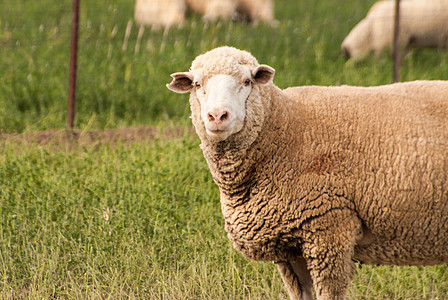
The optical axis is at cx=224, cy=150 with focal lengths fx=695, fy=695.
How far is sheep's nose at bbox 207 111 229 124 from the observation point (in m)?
3.46

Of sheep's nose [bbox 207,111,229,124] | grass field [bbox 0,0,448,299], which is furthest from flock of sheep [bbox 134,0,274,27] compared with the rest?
sheep's nose [bbox 207,111,229,124]

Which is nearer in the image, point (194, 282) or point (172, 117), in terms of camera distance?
point (194, 282)

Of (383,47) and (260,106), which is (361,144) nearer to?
(260,106)

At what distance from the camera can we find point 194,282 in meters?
4.59

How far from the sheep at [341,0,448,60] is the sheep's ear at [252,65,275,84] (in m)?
5.85

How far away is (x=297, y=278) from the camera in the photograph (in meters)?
4.08

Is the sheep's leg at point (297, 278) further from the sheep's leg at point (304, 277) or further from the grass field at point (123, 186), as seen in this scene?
the grass field at point (123, 186)

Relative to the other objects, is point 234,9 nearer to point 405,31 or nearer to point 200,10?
point 200,10

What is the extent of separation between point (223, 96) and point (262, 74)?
334 millimetres

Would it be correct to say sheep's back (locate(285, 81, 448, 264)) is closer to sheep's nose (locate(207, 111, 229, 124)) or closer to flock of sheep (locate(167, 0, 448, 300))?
flock of sheep (locate(167, 0, 448, 300))

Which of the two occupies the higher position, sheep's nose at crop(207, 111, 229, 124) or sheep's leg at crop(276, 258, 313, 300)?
sheep's nose at crop(207, 111, 229, 124)

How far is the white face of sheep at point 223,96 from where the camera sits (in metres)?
3.48

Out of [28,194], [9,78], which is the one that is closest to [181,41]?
[9,78]

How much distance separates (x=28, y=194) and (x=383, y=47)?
5863mm
